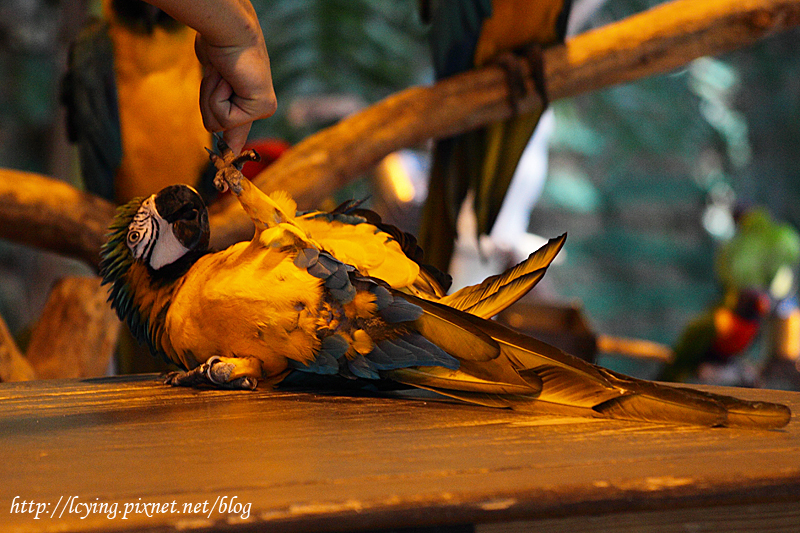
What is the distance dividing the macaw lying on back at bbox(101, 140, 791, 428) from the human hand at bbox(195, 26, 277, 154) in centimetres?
2

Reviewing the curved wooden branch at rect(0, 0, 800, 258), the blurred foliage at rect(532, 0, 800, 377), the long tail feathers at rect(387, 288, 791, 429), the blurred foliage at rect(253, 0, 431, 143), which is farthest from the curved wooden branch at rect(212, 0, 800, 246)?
the blurred foliage at rect(532, 0, 800, 377)

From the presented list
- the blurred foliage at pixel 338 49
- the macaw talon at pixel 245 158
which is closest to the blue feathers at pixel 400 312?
the macaw talon at pixel 245 158

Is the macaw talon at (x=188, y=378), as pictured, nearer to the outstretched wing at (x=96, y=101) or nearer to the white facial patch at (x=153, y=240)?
the white facial patch at (x=153, y=240)

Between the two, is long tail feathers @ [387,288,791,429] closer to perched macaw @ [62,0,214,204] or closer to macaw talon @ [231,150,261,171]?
macaw talon @ [231,150,261,171]

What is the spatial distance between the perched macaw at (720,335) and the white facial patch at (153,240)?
165cm

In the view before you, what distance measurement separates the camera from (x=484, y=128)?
41.9 inches

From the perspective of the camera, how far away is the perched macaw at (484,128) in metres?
1.01

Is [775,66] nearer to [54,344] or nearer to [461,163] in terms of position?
[461,163]

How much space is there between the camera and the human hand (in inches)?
15.2

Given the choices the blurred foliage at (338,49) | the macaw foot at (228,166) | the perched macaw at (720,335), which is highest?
the blurred foliage at (338,49)

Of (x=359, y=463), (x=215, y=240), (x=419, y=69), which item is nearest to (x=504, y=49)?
(x=215, y=240)

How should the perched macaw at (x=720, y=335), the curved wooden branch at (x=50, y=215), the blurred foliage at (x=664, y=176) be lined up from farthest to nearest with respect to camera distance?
the blurred foliage at (x=664, y=176) → the perched macaw at (x=720, y=335) → the curved wooden branch at (x=50, y=215)

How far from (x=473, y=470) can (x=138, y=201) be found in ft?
1.06

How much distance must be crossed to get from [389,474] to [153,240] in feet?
0.89
